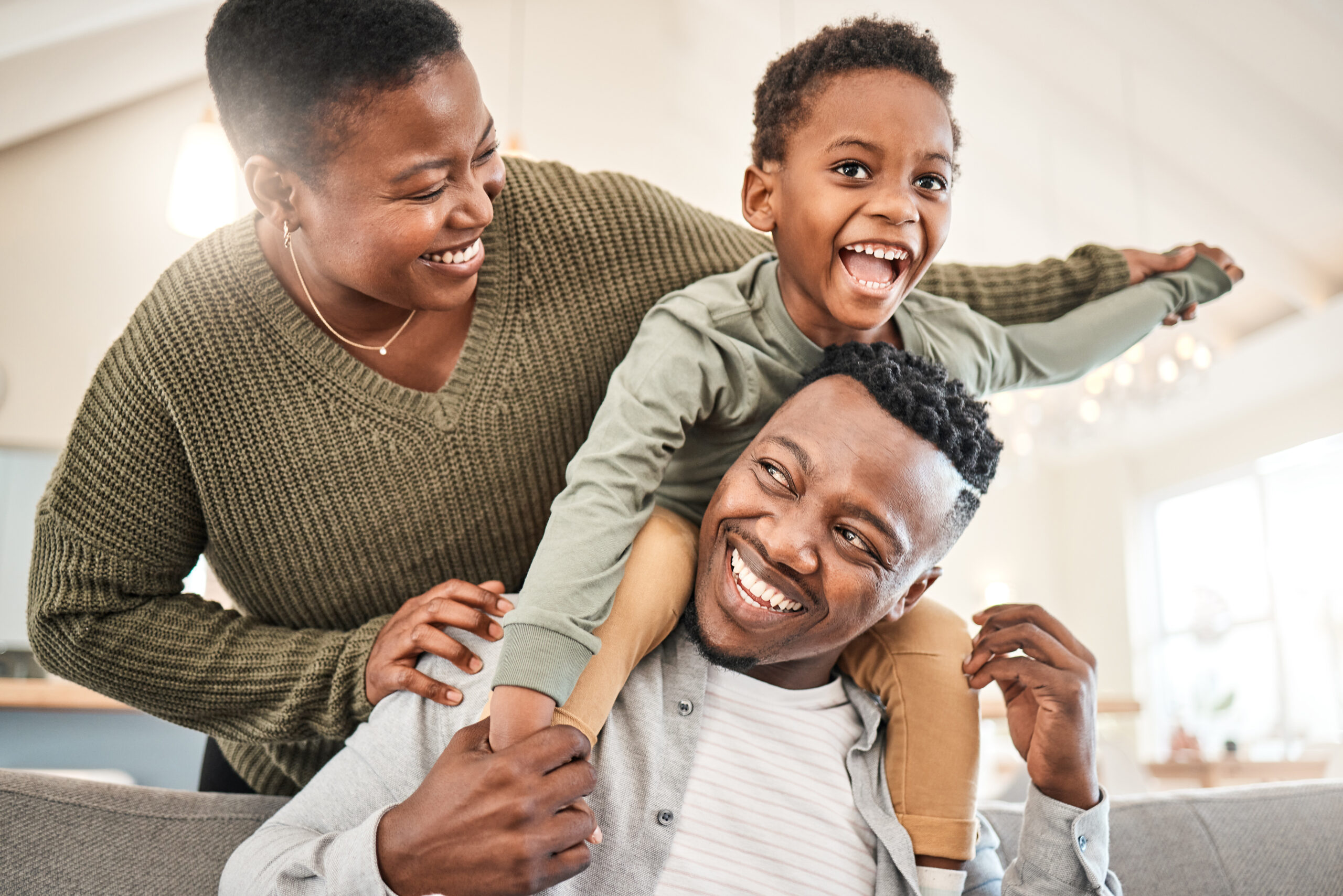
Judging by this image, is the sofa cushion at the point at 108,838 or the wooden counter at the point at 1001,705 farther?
the wooden counter at the point at 1001,705

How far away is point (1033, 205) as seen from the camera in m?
5.89

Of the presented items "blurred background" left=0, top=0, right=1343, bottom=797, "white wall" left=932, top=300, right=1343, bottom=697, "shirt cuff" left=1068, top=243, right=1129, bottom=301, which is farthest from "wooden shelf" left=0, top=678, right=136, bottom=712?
"white wall" left=932, top=300, right=1343, bottom=697

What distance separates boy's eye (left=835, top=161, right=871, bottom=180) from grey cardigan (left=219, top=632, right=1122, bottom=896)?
0.57 m

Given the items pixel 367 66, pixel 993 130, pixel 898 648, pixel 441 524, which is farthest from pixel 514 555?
pixel 993 130

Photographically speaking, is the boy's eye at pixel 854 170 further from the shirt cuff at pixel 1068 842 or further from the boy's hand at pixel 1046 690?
the shirt cuff at pixel 1068 842

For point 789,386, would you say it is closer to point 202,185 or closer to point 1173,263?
point 1173,263

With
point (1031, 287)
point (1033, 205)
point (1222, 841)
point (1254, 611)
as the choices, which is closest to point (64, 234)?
point (1031, 287)

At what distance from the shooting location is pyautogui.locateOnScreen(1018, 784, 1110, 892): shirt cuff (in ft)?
4.10

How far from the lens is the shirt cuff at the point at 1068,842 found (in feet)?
4.10

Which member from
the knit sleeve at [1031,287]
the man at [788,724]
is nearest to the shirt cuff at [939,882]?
the man at [788,724]

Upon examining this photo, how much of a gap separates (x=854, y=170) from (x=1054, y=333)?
18.2 inches

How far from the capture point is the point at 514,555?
4.61ft

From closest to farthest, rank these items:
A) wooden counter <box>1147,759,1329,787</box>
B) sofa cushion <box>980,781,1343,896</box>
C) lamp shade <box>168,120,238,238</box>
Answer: sofa cushion <box>980,781,1343,896</box> < lamp shade <box>168,120,238,238</box> < wooden counter <box>1147,759,1329,787</box>

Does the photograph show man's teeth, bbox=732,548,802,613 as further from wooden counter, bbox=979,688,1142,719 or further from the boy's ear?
wooden counter, bbox=979,688,1142,719
